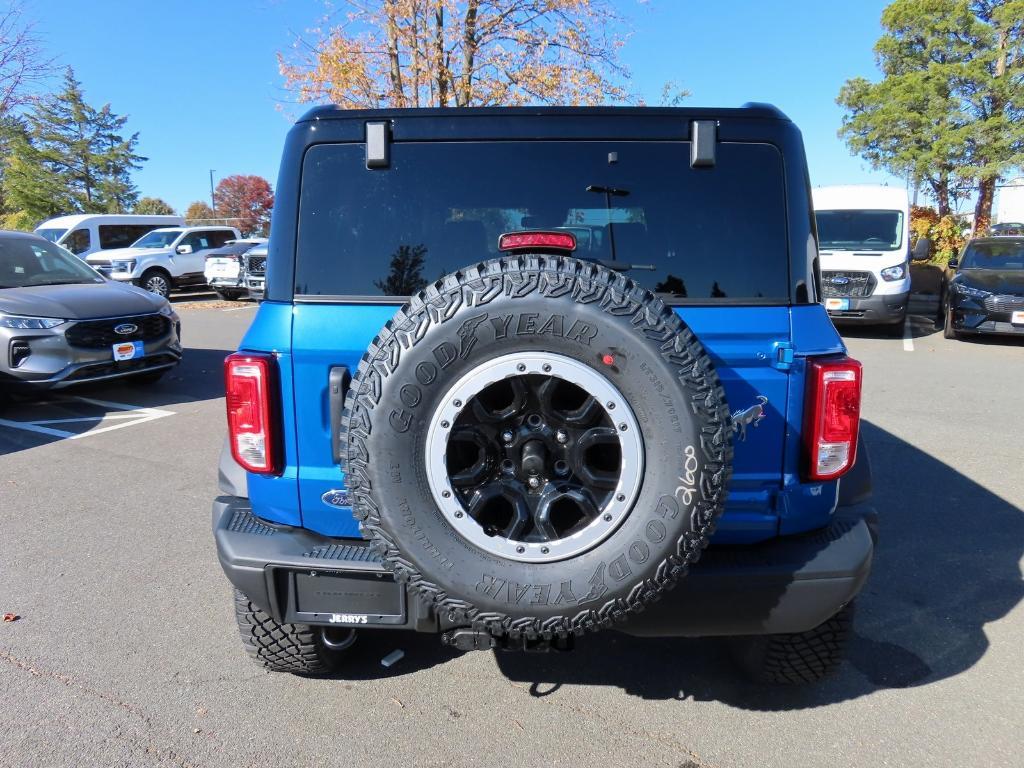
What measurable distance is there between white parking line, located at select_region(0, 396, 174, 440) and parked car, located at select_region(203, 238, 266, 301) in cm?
1053

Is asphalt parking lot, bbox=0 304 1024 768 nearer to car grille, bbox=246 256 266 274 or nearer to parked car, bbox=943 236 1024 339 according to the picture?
parked car, bbox=943 236 1024 339

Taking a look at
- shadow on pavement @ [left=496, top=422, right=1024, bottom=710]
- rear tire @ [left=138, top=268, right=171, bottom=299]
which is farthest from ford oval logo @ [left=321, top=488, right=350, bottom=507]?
rear tire @ [left=138, top=268, right=171, bottom=299]

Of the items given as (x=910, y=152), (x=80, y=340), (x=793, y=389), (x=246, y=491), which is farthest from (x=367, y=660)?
(x=910, y=152)

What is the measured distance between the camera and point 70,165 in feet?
139

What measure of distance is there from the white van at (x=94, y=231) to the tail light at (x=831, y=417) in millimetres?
21210

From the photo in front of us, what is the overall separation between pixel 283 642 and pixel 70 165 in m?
49.4

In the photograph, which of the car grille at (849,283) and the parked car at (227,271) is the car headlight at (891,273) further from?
the parked car at (227,271)

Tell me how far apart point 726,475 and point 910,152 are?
26.8m

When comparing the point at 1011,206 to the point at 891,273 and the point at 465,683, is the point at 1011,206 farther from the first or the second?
the point at 465,683

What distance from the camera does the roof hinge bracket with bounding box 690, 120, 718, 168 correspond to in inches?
89.7

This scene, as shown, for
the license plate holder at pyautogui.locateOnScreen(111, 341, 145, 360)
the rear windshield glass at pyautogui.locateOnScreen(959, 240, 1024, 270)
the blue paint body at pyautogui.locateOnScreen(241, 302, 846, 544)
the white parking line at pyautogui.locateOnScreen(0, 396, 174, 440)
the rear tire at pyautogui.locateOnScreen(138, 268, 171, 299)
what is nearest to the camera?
the blue paint body at pyautogui.locateOnScreen(241, 302, 846, 544)

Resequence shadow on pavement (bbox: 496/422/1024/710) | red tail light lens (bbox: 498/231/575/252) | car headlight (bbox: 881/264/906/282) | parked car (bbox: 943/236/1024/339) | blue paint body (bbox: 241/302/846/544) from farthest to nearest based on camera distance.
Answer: car headlight (bbox: 881/264/906/282), parked car (bbox: 943/236/1024/339), shadow on pavement (bbox: 496/422/1024/710), blue paint body (bbox: 241/302/846/544), red tail light lens (bbox: 498/231/575/252)

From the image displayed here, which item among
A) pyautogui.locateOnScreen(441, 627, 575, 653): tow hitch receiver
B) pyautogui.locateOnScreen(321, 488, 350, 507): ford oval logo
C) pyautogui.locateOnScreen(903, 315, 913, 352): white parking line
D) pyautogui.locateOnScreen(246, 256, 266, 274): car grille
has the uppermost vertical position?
pyautogui.locateOnScreen(246, 256, 266, 274): car grille

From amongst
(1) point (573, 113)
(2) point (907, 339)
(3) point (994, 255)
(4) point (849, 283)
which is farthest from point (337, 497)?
(3) point (994, 255)
